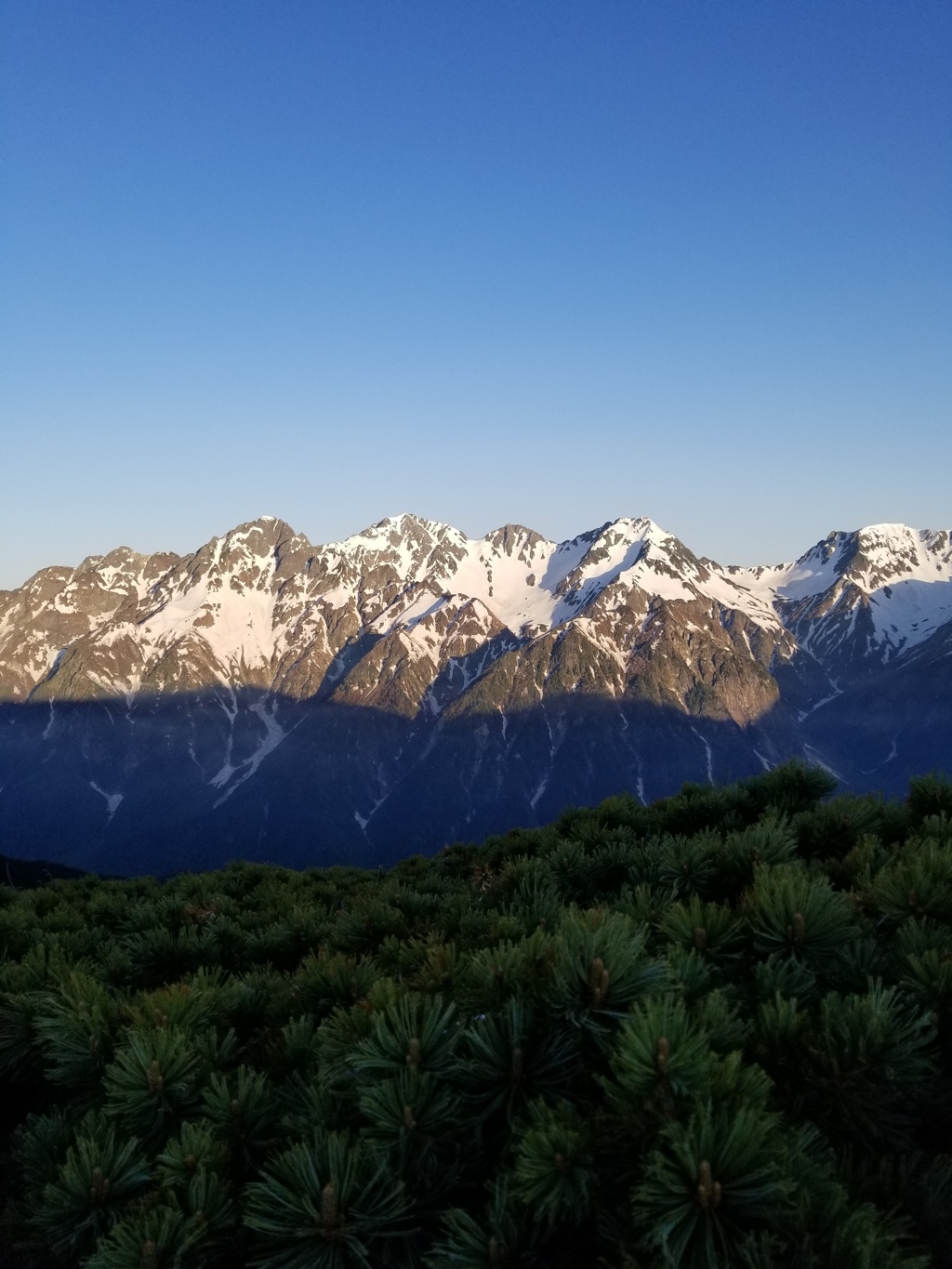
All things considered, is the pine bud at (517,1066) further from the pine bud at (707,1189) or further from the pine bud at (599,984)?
the pine bud at (707,1189)

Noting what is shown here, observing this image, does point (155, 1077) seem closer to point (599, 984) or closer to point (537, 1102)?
point (537, 1102)

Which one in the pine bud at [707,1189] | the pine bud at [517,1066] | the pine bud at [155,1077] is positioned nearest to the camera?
the pine bud at [707,1189]

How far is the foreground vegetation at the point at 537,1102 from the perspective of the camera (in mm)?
2631

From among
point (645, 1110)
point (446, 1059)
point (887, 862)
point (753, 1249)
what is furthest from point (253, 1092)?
point (887, 862)

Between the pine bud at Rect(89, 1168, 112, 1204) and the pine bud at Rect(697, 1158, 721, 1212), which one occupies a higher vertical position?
the pine bud at Rect(697, 1158, 721, 1212)

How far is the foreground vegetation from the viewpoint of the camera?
2.63 meters

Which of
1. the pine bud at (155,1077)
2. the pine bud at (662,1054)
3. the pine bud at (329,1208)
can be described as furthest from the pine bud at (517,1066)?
the pine bud at (155,1077)

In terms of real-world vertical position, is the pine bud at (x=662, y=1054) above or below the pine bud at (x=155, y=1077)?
above

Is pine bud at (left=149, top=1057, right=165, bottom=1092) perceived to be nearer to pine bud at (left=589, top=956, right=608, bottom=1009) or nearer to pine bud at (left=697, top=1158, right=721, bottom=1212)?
pine bud at (left=589, top=956, right=608, bottom=1009)

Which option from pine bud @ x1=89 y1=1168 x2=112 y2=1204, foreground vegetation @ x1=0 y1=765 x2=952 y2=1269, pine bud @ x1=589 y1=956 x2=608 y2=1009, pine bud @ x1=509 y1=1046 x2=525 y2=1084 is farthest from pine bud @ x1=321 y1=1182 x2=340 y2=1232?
pine bud @ x1=589 y1=956 x2=608 y2=1009

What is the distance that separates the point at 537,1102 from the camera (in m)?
3.00

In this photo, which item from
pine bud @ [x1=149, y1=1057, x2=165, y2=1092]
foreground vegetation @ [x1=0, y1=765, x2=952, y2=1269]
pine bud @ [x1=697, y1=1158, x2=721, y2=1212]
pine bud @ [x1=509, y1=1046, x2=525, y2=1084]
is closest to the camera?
pine bud @ [x1=697, y1=1158, x2=721, y2=1212]

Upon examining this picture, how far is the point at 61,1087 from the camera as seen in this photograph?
4.52m

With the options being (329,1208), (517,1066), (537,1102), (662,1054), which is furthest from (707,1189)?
(329,1208)
